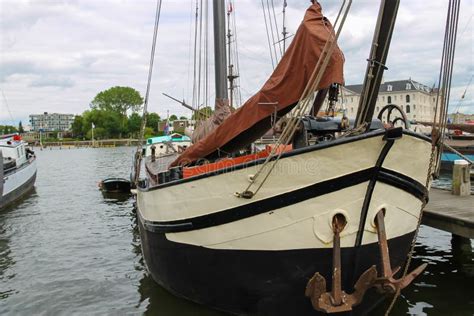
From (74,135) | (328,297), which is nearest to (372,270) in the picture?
(328,297)

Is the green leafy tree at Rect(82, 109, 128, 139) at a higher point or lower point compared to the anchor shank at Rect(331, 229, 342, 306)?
higher

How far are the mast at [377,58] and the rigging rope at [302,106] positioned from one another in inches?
17.0

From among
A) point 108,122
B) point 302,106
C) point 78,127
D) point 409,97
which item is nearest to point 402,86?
point 409,97

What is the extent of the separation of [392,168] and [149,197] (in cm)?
392

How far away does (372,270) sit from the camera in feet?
15.8

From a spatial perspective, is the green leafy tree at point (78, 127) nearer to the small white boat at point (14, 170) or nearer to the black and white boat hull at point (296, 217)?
the small white boat at point (14, 170)

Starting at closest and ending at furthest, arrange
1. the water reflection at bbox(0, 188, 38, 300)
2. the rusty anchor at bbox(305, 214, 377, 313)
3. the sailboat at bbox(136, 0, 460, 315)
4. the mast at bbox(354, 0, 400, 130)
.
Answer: the mast at bbox(354, 0, 400, 130), the rusty anchor at bbox(305, 214, 377, 313), the sailboat at bbox(136, 0, 460, 315), the water reflection at bbox(0, 188, 38, 300)

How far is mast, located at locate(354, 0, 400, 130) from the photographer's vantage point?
4.71m

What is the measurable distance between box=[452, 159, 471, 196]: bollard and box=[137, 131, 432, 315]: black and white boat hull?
5.55m

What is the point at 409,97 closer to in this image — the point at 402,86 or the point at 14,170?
the point at 402,86

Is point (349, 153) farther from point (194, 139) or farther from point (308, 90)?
point (194, 139)

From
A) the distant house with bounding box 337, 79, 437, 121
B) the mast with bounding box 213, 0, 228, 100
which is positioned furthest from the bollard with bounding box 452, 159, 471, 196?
the distant house with bounding box 337, 79, 437, 121

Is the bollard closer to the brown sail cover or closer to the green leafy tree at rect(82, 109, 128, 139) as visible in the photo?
the brown sail cover

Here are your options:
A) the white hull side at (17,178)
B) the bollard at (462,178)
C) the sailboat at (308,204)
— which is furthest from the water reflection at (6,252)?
the bollard at (462,178)
